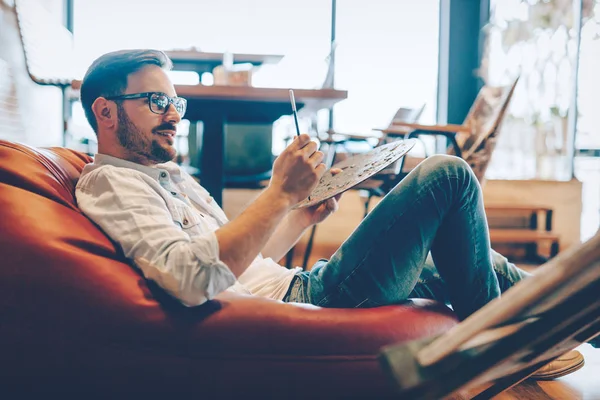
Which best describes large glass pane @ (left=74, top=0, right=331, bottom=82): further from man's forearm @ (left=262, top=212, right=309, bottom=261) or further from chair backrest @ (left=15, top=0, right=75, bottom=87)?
man's forearm @ (left=262, top=212, right=309, bottom=261)

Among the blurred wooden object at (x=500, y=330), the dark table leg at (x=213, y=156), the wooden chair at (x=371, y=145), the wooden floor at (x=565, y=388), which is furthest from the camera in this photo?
the wooden chair at (x=371, y=145)

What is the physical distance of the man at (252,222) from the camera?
0.99m

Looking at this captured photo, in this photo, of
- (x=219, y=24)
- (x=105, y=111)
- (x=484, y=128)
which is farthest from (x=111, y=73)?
(x=219, y=24)

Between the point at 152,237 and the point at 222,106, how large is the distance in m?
1.37

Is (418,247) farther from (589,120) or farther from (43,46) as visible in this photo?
(589,120)

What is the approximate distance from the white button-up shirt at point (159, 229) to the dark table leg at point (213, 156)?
97cm

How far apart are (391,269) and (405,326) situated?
139mm

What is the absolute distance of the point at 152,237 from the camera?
1.00m

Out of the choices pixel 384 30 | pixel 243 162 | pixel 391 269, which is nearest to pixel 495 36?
pixel 384 30

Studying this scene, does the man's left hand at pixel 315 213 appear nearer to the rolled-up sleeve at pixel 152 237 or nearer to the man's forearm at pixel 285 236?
the man's forearm at pixel 285 236

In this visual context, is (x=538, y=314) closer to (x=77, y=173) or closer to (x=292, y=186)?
(x=292, y=186)

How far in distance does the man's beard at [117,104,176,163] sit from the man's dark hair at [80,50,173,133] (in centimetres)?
6

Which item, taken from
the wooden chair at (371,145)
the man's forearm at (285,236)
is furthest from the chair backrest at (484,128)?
the man's forearm at (285,236)

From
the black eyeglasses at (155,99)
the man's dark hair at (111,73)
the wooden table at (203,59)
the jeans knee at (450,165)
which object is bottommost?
the jeans knee at (450,165)
